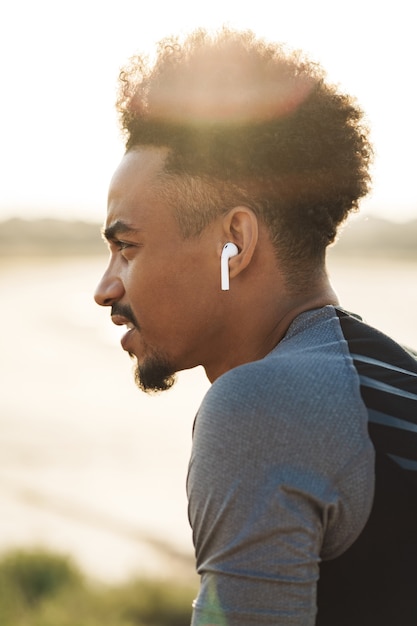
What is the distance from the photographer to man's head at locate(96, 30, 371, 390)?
2387 millimetres

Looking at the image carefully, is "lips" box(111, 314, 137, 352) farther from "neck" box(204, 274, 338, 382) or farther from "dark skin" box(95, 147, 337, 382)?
"neck" box(204, 274, 338, 382)

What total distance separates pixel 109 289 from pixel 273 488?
38.8 inches

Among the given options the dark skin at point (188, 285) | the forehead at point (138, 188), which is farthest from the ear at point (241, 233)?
the forehead at point (138, 188)

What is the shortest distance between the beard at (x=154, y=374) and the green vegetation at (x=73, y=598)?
14.7 feet

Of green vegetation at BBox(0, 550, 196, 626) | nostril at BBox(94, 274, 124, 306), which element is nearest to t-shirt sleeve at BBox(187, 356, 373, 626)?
nostril at BBox(94, 274, 124, 306)

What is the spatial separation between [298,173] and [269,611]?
1195 millimetres

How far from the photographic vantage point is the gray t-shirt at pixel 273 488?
1742 millimetres

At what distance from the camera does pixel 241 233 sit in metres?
2.38

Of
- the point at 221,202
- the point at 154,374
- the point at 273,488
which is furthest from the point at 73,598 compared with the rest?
the point at 273,488

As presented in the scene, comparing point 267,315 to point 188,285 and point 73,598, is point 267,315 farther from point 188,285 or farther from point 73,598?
point 73,598

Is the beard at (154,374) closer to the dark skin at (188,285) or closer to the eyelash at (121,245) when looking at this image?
the dark skin at (188,285)

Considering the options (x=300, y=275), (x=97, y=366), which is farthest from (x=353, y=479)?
(x=97, y=366)

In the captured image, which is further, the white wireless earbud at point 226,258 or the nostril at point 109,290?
the nostril at point 109,290

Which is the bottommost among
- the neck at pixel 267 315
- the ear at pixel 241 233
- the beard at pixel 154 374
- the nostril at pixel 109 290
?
the beard at pixel 154 374
